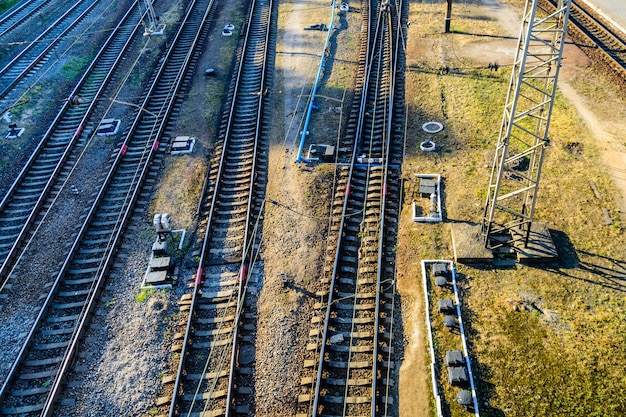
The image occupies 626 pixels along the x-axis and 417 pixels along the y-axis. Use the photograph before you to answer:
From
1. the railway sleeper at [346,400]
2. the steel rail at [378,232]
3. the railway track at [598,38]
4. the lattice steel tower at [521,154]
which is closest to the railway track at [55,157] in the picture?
the steel rail at [378,232]

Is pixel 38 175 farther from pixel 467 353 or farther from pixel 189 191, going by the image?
pixel 467 353

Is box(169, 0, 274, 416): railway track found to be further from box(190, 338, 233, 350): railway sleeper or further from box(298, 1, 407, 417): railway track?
box(298, 1, 407, 417): railway track

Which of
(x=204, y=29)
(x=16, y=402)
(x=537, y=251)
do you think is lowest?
(x=16, y=402)

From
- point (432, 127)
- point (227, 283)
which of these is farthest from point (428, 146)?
point (227, 283)

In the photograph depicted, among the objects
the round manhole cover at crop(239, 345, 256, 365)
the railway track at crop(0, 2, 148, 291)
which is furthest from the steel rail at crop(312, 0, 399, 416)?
the railway track at crop(0, 2, 148, 291)

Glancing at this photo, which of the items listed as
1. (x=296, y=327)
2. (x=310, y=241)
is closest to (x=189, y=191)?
(x=310, y=241)
